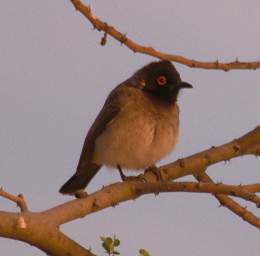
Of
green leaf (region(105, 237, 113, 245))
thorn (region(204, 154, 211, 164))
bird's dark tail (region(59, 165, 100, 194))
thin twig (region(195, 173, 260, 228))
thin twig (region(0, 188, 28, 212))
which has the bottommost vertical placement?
green leaf (region(105, 237, 113, 245))

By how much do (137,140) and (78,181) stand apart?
1.74 m

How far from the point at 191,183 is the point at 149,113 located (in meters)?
3.65

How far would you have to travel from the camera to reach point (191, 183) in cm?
497

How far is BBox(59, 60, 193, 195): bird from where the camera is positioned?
8.42 m

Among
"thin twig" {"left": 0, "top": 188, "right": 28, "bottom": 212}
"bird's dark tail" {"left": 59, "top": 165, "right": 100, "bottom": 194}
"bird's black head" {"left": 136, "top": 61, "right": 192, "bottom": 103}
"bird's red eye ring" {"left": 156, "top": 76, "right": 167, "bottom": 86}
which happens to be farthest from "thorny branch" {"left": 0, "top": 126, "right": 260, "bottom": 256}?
"bird's dark tail" {"left": 59, "top": 165, "right": 100, "bottom": 194}

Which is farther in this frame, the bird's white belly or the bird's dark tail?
the bird's dark tail

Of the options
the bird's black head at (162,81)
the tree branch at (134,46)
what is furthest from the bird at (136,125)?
the tree branch at (134,46)

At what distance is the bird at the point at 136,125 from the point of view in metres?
8.42

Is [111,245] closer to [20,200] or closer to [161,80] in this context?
[20,200]

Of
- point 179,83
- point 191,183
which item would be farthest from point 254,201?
point 179,83

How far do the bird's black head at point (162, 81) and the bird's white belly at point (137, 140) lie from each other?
683 millimetres

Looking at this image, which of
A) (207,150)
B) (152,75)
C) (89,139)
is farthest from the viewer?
(152,75)

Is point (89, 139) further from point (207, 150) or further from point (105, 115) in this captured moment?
point (207, 150)

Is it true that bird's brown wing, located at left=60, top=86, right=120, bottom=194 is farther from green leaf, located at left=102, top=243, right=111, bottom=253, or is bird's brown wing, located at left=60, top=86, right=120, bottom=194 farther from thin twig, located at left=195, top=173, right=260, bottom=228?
green leaf, located at left=102, top=243, right=111, bottom=253
